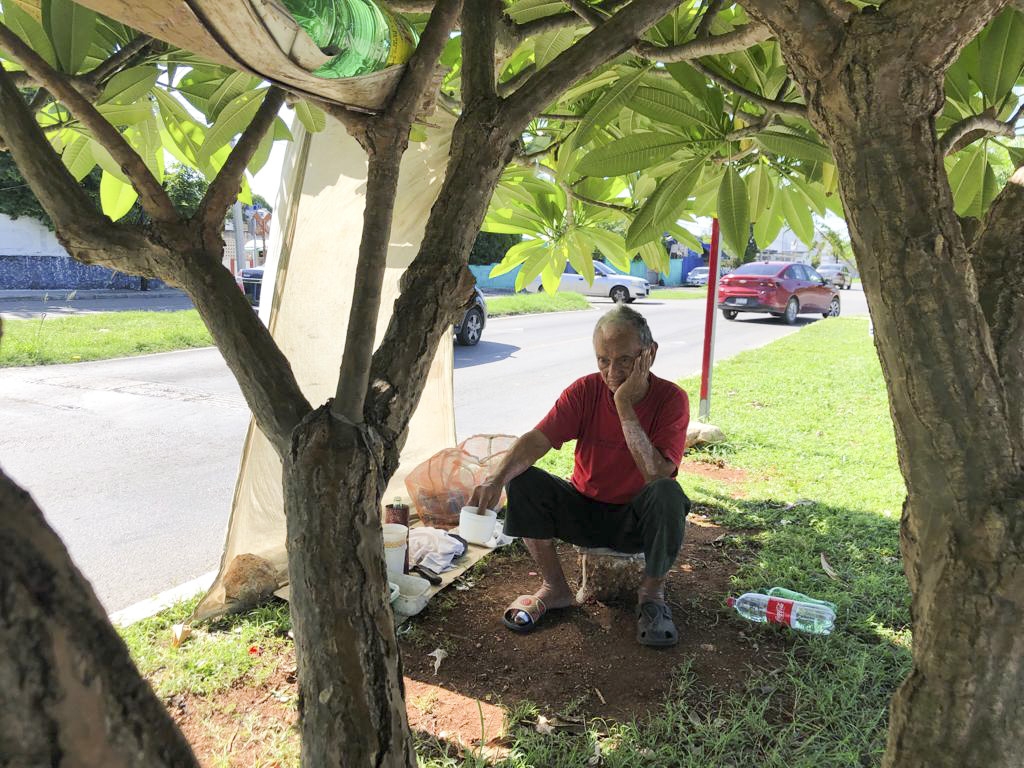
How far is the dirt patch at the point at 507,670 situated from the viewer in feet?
7.52

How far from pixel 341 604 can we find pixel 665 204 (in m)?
1.41

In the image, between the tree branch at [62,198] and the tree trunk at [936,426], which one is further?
the tree branch at [62,198]

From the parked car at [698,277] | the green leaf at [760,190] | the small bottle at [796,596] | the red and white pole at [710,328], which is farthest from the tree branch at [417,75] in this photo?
the parked car at [698,277]

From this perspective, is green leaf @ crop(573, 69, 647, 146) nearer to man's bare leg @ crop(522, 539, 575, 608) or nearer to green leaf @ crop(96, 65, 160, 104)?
green leaf @ crop(96, 65, 160, 104)

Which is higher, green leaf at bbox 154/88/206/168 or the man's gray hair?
green leaf at bbox 154/88/206/168

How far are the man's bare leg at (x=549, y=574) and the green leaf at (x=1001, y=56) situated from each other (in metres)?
2.10

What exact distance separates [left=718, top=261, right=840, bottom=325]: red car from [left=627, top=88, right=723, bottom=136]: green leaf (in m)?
16.2

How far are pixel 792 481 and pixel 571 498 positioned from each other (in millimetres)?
2555

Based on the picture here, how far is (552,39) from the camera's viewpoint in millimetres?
1934

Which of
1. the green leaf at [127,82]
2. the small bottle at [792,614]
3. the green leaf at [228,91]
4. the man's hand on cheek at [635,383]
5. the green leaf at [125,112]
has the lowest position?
the small bottle at [792,614]

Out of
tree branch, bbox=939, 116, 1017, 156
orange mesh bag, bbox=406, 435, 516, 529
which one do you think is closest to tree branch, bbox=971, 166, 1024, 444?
tree branch, bbox=939, 116, 1017, 156

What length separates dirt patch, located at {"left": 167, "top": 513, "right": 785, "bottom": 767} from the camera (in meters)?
2.29

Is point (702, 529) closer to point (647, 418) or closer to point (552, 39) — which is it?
point (647, 418)

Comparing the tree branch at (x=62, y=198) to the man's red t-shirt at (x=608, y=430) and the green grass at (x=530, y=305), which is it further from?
the green grass at (x=530, y=305)
